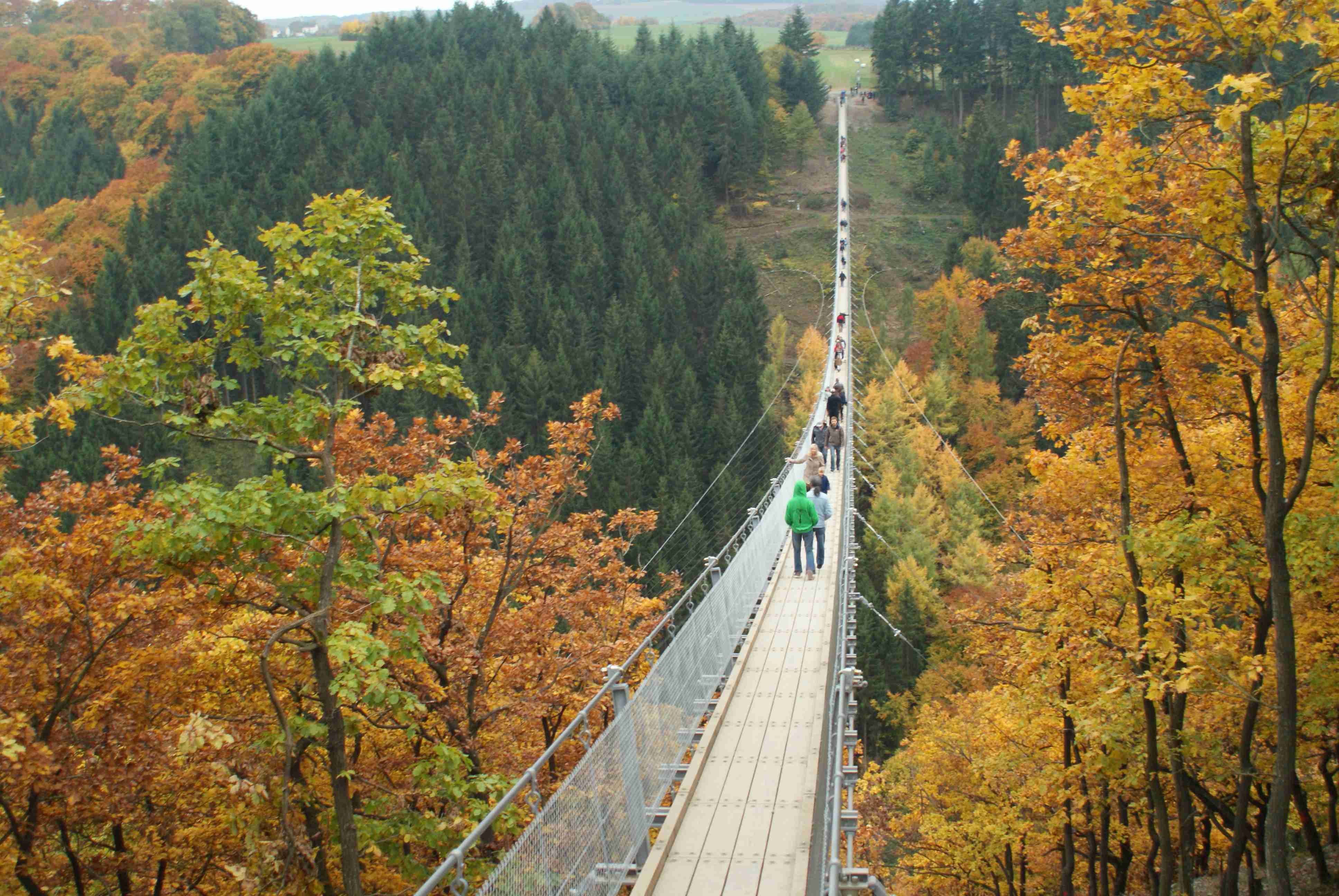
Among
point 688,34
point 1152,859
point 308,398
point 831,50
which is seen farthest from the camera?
point 688,34

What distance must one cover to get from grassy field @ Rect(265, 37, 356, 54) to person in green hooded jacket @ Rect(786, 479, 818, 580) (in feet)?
383

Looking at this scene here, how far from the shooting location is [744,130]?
3248 inches

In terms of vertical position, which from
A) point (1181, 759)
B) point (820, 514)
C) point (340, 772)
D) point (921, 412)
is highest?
A: point (820, 514)

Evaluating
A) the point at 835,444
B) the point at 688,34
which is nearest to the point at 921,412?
the point at 835,444

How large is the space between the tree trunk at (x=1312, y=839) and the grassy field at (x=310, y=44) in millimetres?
119948

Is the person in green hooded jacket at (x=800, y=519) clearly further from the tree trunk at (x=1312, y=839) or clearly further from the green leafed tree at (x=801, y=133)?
the green leafed tree at (x=801, y=133)

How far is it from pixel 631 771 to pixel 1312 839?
1096 centimetres

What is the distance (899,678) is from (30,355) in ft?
110

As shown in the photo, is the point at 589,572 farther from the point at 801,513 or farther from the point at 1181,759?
the point at 1181,759

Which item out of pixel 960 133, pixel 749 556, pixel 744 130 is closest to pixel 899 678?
pixel 749 556

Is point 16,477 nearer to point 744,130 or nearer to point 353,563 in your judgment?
point 353,563

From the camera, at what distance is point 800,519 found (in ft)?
37.9

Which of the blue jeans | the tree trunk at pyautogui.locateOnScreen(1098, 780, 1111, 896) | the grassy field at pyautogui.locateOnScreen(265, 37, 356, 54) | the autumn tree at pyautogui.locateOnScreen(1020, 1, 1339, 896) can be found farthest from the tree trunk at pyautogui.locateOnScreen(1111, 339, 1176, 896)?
the grassy field at pyautogui.locateOnScreen(265, 37, 356, 54)

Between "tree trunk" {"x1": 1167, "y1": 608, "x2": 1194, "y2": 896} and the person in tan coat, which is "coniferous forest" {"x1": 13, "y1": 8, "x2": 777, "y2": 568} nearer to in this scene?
the person in tan coat
